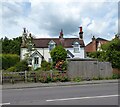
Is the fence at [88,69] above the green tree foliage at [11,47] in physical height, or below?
below

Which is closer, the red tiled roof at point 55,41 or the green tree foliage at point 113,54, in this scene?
the green tree foliage at point 113,54

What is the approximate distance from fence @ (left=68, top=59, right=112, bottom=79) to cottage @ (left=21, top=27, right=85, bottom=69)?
883 inches

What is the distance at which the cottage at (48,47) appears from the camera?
154ft

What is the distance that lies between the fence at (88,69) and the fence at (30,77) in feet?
5.50

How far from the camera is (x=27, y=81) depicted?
20797 mm

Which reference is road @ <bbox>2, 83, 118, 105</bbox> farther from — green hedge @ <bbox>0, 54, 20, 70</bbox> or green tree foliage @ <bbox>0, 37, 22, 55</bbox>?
green tree foliage @ <bbox>0, 37, 22, 55</bbox>

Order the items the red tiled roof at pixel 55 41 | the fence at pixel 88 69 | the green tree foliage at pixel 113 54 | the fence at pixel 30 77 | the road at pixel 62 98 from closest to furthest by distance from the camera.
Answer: the road at pixel 62 98, the fence at pixel 30 77, the fence at pixel 88 69, the green tree foliage at pixel 113 54, the red tiled roof at pixel 55 41

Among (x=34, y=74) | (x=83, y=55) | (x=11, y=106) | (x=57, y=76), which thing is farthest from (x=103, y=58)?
(x=83, y=55)

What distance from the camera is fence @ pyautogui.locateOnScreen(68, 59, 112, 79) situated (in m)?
23.1

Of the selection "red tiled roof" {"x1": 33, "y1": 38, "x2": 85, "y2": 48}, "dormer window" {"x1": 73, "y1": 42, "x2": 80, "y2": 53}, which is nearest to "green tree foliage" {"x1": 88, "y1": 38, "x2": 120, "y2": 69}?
"dormer window" {"x1": 73, "y1": 42, "x2": 80, "y2": 53}

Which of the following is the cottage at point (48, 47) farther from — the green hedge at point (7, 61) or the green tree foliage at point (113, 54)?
Answer: the green tree foliage at point (113, 54)

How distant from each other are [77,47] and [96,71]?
25.0 meters

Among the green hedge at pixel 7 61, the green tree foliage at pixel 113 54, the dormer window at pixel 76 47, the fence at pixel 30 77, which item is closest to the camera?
the fence at pixel 30 77

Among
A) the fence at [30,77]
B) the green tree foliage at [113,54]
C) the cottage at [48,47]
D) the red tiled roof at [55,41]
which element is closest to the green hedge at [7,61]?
the cottage at [48,47]
